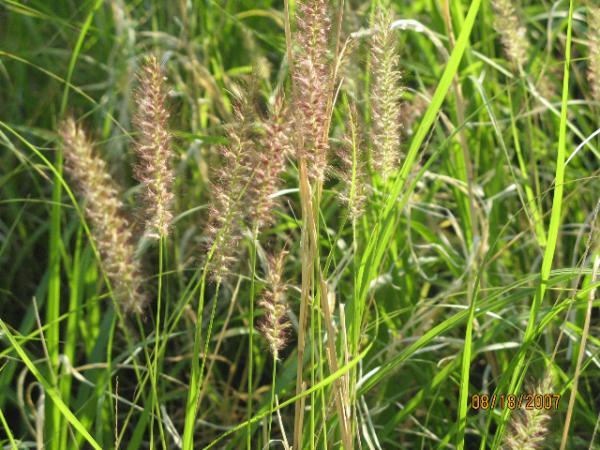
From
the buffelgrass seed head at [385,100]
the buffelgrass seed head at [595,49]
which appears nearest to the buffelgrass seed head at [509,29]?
the buffelgrass seed head at [595,49]

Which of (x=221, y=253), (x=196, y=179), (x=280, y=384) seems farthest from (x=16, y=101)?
(x=221, y=253)

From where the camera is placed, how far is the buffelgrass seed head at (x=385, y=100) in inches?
48.3

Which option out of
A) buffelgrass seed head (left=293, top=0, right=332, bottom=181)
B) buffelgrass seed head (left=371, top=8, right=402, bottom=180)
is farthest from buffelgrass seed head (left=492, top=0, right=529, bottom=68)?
buffelgrass seed head (left=293, top=0, right=332, bottom=181)

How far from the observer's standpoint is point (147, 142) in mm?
1148

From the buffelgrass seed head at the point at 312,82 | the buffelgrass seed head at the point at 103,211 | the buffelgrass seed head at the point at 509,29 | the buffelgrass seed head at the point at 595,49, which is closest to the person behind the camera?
the buffelgrass seed head at the point at 312,82

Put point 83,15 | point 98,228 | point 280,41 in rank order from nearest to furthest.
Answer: point 98,228 → point 280,41 → point 83,15

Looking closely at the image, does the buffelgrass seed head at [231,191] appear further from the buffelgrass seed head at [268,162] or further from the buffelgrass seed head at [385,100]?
the buffelgrass seed head at [385,100]

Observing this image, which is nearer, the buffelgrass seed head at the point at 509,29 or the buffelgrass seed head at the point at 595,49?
the buffelgrass seed head at the point at 595,49

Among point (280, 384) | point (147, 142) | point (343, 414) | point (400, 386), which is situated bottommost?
point (400, 386)

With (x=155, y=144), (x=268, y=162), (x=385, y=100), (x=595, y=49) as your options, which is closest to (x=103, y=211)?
(x=155, y=144)

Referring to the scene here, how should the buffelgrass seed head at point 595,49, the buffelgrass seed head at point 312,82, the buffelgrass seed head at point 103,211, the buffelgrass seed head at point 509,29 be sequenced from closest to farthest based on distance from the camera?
1. the buffelgrass seed head at point 312,82
2. the buffelgrass seed head at point 103,211
3. the buffelgrass seed head at point 595,49
4. the buffelgrass seed head at point 509,29

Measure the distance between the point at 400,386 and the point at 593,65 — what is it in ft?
2.45

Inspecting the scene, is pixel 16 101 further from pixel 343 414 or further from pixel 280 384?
pixel 343 414

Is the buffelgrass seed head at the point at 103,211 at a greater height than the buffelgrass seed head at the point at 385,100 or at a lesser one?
lesser
